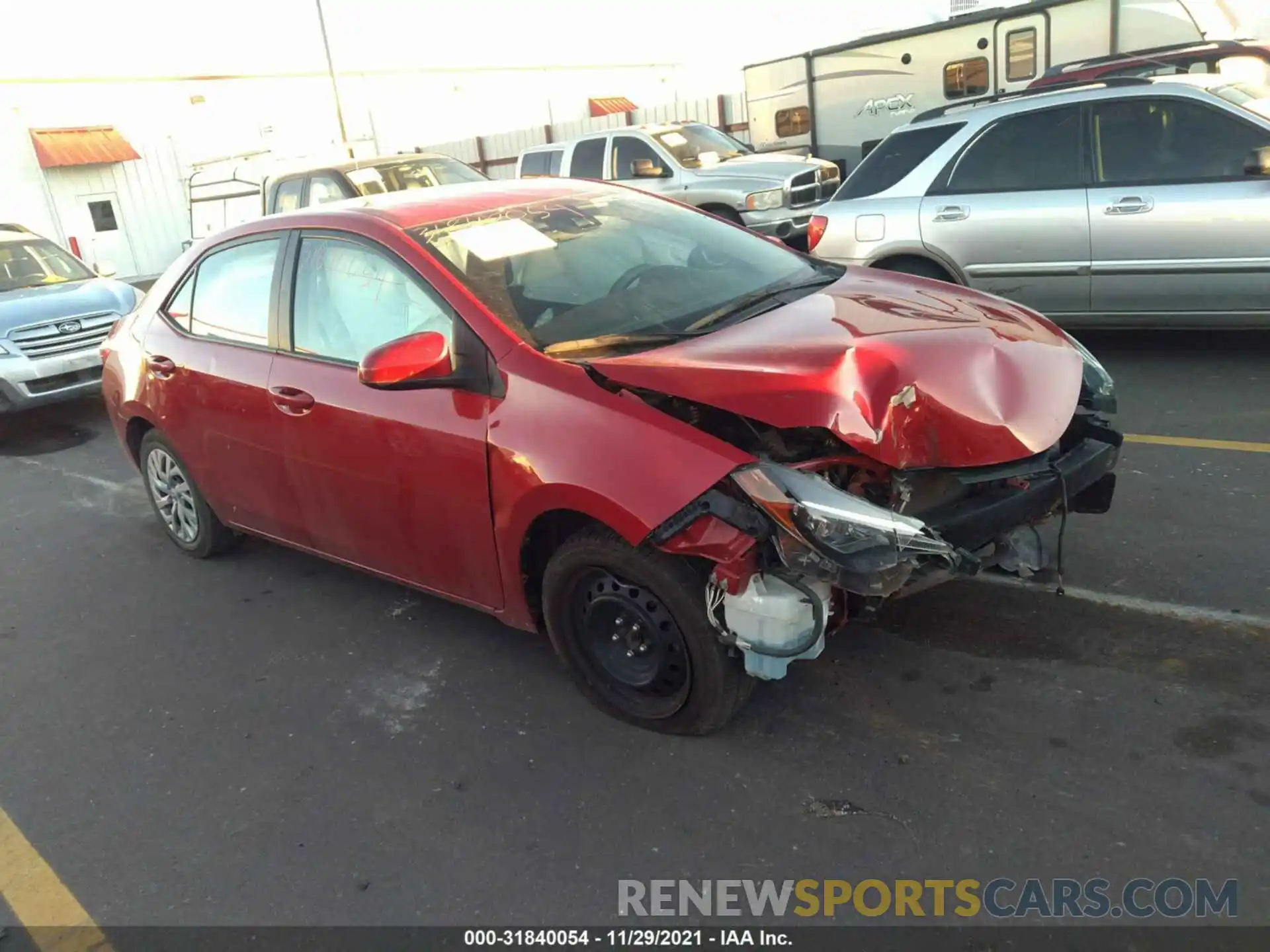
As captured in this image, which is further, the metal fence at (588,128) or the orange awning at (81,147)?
the orange awning at (81,147)

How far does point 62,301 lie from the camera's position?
9.05 m

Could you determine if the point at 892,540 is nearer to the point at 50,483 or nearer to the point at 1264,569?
the point at 1264,569

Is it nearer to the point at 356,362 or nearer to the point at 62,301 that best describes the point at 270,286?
the point at 356,362

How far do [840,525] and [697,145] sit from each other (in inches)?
448

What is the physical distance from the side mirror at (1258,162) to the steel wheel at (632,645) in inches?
192

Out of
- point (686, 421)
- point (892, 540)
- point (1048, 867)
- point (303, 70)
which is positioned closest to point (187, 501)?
point (686, 421)

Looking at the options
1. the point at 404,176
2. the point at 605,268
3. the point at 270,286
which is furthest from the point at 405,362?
the point at 404,176

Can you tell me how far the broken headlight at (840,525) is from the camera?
275 centimetres

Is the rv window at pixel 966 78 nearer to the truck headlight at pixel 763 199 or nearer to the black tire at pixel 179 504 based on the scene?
the truck headlight at pixel 763 199

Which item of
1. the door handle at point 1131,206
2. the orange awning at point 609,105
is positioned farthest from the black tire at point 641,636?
the orange awning at point 609,105

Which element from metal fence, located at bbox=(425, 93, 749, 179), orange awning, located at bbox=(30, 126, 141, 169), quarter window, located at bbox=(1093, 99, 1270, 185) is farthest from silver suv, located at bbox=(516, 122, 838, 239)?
orange awning, located at bbox=(30, 126, 141, 169)

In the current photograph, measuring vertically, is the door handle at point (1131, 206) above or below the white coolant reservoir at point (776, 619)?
above

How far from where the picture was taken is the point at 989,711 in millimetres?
3199

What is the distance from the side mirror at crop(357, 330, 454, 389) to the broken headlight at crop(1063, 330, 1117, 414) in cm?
218
